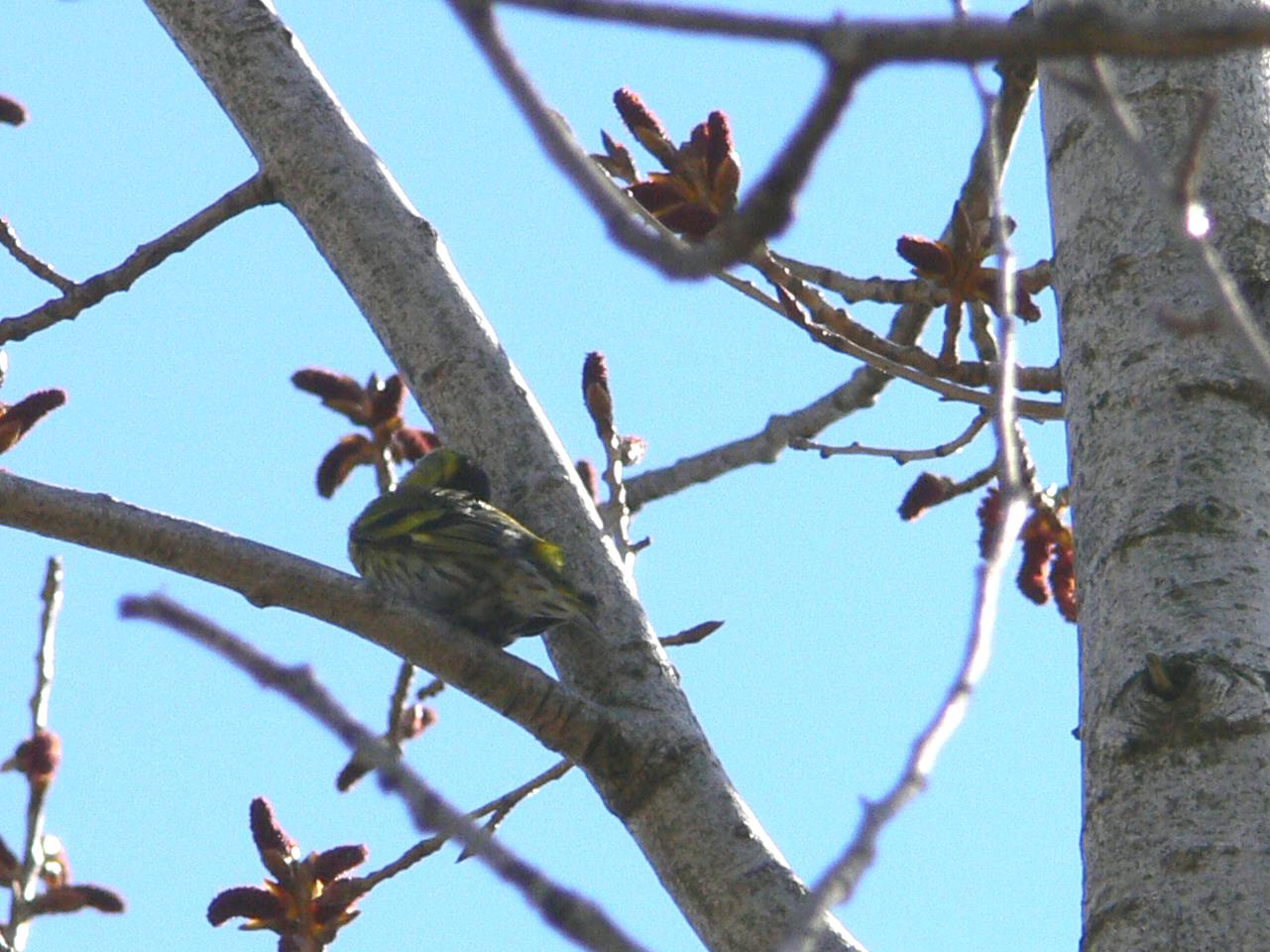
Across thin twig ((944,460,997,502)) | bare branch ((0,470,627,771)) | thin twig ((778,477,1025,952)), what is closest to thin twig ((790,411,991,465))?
thin twig ((944,460,997,502))

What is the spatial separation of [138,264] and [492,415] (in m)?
0.79

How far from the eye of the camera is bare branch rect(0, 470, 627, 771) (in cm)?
265

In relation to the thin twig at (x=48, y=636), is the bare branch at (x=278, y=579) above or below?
below

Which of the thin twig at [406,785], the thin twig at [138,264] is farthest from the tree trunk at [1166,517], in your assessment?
the thin twig at [138,264]

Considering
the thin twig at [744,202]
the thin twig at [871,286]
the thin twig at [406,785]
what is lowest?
the thin twig at [406,785]

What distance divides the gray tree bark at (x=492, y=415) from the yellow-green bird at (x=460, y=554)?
0.12m

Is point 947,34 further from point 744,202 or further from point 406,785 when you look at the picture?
point 406,785

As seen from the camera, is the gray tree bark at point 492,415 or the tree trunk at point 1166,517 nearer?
the tree trunk at point 1166,517

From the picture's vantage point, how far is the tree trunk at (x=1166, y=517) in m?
2.08

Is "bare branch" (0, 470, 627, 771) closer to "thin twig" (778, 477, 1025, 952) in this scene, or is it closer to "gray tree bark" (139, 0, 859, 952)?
"gray tree bark" (139, 0, 859, 952)

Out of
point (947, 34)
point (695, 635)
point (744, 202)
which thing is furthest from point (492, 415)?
point (947, 34)

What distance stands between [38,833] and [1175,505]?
2316mm

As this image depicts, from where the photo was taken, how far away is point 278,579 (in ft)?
8.71

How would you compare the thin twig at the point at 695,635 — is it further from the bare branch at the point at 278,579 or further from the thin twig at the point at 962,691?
the thin twig at the point at 962,691
